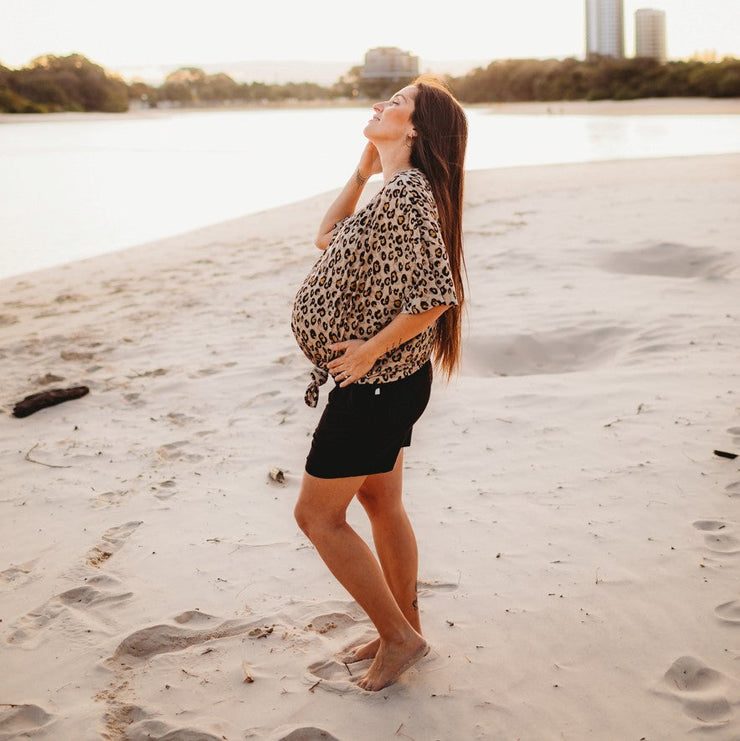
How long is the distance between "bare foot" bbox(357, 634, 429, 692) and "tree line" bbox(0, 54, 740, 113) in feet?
198

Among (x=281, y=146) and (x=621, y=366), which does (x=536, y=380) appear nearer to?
(x=621, y=366)

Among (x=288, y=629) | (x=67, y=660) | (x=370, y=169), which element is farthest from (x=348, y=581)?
(x=370, y=169)

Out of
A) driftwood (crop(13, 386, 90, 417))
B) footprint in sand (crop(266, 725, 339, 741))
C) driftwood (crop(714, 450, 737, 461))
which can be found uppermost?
driftwood (crop(13, 386, 90, 417))

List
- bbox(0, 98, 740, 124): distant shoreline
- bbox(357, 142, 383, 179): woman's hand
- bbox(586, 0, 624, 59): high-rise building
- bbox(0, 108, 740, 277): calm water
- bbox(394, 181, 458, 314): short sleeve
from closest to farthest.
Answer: bbox(394, 181, 458, 314): short sleeve < bbox(357, 142, 383, 179): woman's hand < bbox(0, 108, 740, 277): calm water < bbox(0, 98, 740, 124): distant shoreline < bbox(586, 0, 624, 59): high-rise building

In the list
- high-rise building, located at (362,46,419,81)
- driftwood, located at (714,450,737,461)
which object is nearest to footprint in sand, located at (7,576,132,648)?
driftwood, located at (714,450,737,461)

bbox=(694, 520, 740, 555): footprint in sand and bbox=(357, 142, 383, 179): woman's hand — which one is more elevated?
bbox=(357, 142, 383, 179): woman's hand

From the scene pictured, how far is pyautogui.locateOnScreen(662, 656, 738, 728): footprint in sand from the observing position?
95.2 inches

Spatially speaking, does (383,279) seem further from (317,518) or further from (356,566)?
(356,566)

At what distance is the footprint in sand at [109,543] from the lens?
3.52 m

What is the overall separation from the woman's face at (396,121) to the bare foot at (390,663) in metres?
1.53

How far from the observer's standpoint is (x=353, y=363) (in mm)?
2270

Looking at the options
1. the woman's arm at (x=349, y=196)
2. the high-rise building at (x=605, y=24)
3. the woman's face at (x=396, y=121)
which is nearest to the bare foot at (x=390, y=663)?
the woman's arm at (x=349, y=196)

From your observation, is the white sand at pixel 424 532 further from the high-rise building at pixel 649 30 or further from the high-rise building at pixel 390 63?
the high-rise building at pixel 649 30

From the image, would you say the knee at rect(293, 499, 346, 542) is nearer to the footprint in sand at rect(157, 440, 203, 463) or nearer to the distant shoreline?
the footprint in sand at rect(157, 440, 203, 463)
